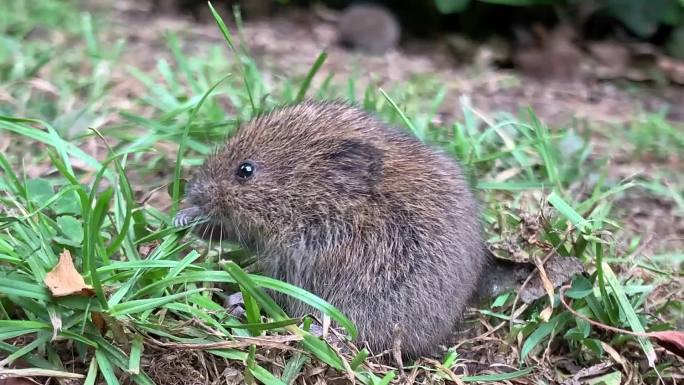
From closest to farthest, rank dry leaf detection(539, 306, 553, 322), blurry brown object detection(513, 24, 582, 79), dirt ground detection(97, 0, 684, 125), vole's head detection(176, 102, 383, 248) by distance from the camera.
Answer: dry leaf detection(539, 306, 553, 322), vole's head detection(176, 102, 383, 248), dirt ground detection(97, 0, 684, 125), blurry brown object detection(513, 24, 582, 79)

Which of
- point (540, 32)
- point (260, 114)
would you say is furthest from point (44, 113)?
point (540, 32)

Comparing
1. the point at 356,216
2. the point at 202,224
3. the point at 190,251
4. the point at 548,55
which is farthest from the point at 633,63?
the point at 190,251

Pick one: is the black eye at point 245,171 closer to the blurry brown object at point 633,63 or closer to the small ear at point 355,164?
the small ear at point 355,164

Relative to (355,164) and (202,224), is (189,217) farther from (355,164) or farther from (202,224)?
(355,164)

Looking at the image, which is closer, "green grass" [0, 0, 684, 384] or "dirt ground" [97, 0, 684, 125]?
"green grass" [0, 0, 684, 384]

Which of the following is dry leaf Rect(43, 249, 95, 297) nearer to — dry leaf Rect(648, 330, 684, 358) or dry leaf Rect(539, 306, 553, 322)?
dry leaf Rect(539, 306, 553, 322)

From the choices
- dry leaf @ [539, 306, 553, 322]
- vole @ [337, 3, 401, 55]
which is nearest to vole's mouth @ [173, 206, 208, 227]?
dry leaf @ [539, 306, 553, 322]
